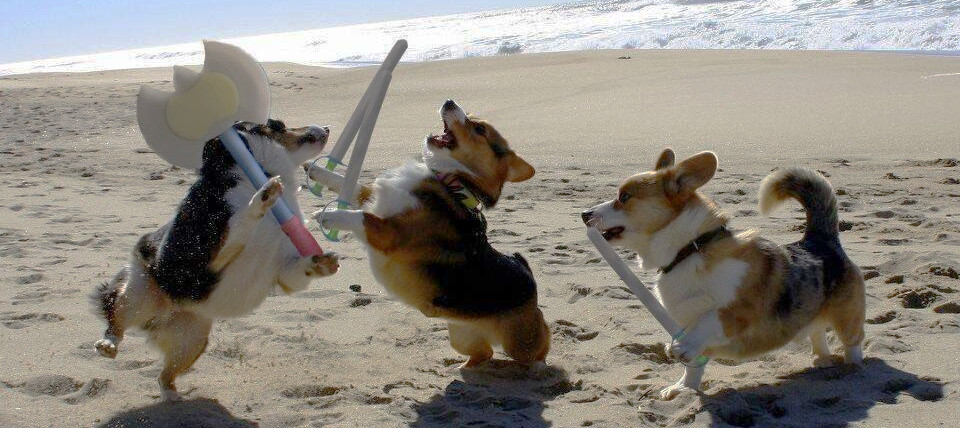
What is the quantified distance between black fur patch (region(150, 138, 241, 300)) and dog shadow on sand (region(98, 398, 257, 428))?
0.45 metres

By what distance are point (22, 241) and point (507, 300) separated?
382 centimetres

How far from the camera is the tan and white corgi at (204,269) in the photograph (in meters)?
3.63

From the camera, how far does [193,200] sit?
370 centimetres

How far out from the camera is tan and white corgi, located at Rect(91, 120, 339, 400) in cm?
363

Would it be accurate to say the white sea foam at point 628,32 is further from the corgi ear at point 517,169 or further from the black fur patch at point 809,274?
the corgi ear at point 517,169

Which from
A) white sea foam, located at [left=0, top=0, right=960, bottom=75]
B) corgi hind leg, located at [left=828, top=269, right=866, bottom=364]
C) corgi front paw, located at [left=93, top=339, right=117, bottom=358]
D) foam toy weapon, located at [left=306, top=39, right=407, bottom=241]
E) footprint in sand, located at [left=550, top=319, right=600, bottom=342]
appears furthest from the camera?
white sea foam, located at [left=0, top=0, right=960, bottom=75]

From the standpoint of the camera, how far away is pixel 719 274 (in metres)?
3.68

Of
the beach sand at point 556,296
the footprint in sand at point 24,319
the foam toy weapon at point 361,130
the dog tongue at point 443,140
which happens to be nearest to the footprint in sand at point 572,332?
the beach sand at point 556,296

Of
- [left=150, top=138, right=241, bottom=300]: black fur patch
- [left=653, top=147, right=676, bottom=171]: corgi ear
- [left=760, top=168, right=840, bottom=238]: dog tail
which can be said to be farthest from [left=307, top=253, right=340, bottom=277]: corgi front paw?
[left=760, top=168, right=840, bottom=238]: dog tail

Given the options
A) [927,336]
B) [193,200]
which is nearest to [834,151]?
[927,336]

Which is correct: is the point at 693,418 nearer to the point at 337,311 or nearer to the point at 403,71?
the point at 337,311

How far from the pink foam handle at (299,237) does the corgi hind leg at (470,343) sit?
0.82m

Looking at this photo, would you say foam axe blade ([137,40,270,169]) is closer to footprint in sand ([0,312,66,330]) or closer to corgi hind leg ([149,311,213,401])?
corgi hind leg ([149,311,213,401])

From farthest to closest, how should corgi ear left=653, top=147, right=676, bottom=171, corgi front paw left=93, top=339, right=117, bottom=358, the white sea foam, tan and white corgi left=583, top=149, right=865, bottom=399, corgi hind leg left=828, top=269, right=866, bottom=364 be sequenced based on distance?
the white sea foam
corgi ear left=653, top=147, right=676, bottom=171
corgi hind leg left=828, top=269, right=866, bottom=364
tan and white corgi left=583, top=149, right=865, bottom=399
corgi front paw left=93, top=339, right=117, bottom=358
